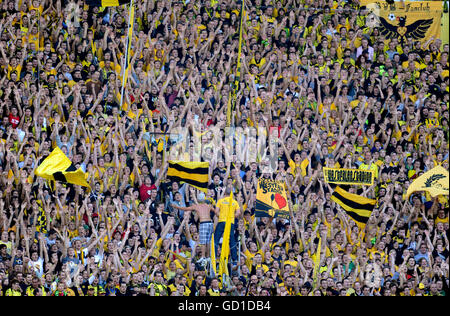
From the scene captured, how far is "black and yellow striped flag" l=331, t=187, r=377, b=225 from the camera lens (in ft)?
45.6

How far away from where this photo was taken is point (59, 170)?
13297mm

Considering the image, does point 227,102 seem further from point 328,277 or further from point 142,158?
point 328,277

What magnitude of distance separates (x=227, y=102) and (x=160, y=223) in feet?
7.50

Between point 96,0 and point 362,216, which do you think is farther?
point 96,0

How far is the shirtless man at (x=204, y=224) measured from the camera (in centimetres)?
1373

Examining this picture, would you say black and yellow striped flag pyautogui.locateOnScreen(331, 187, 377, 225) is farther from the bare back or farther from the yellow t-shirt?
the bare back

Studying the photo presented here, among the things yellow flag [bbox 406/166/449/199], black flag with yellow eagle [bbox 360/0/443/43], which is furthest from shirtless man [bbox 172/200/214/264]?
black flag with yellow eagle [bbox 360/0/443/43]

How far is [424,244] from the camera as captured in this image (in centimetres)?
1407

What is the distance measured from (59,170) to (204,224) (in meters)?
2.32

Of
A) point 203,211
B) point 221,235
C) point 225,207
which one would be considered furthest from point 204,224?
point 225,207

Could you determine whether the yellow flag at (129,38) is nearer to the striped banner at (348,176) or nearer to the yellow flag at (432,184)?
the striped banner at (348,176)

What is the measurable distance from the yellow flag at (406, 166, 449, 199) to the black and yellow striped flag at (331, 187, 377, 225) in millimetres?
631

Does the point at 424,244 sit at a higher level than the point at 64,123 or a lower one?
lower

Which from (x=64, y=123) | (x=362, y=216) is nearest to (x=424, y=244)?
(x=362, y=216)
